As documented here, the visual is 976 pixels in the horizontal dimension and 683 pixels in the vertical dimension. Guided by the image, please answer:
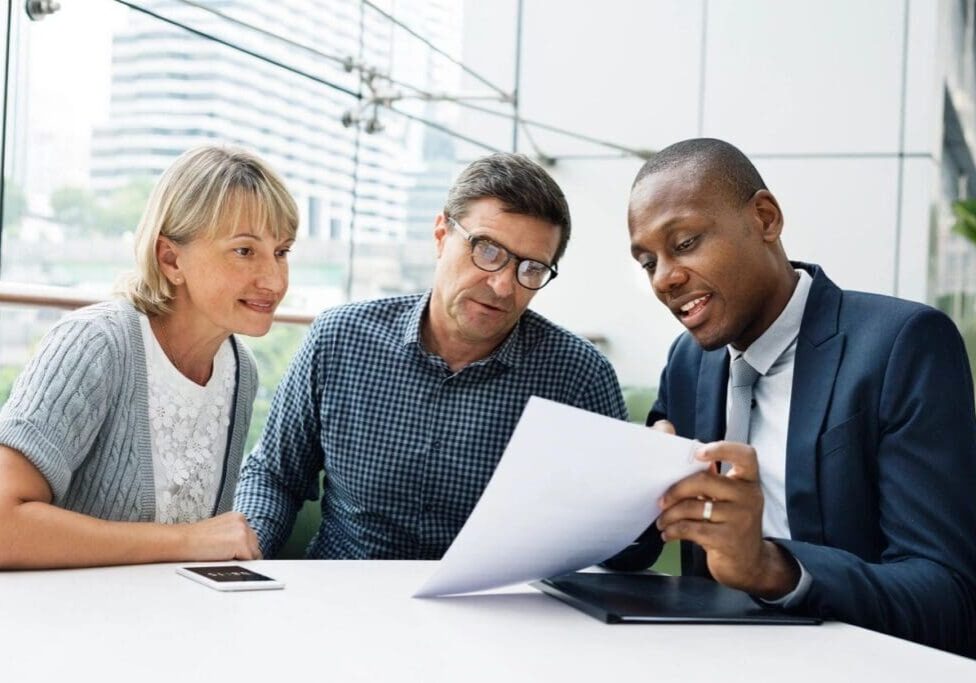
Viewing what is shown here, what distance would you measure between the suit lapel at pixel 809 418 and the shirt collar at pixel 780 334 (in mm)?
62

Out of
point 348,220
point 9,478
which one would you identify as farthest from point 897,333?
point 348,220

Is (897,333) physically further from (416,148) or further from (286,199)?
(416,148)

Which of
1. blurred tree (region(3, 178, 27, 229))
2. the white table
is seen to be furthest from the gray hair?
blurred tree (region(3, 178, 27, 229))

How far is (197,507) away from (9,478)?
0.42 metres

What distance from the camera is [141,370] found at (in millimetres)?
1755

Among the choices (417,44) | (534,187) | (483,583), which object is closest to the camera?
(483,583)

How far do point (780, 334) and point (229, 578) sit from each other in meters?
0.88

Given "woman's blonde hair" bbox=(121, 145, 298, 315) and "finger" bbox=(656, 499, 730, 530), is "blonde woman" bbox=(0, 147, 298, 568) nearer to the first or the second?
"woman's blonde hair" bbox=(121, 145, 298, 315)

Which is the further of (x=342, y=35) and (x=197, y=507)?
(x=342, y=35)

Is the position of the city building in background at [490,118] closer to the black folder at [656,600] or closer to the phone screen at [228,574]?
the phone screen at [228,574]

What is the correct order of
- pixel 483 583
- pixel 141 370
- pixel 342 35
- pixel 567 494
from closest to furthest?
1. pixel 567 494
2. pixel 483 583
3. pixel 141 370
4. pixel 342 35

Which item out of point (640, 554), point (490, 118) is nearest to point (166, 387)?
point (640, 554)

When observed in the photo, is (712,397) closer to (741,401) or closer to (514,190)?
(741,401)

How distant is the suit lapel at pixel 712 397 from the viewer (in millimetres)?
1854
